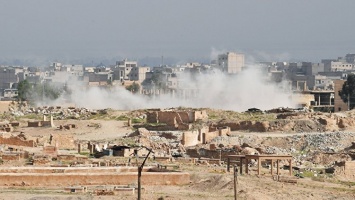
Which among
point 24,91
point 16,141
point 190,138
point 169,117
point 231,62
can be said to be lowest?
point 16,141

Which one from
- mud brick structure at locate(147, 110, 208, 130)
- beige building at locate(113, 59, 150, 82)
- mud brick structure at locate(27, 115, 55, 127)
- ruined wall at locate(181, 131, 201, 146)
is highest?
beige building at locate(113, 59, 150, 82)

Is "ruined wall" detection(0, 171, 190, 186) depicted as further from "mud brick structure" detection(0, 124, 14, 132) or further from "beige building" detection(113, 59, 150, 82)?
"beige building" detection(113, 59, 150, 82)

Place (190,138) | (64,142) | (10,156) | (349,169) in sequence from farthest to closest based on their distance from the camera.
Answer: (190,138), (64,142), (349,169), (10,156)

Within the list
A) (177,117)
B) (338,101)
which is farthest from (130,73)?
(177,117)

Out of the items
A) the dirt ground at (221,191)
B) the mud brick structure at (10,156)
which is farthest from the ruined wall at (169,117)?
the dirt ground at (221,191)

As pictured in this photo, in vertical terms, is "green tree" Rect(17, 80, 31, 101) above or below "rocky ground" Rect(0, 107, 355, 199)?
above

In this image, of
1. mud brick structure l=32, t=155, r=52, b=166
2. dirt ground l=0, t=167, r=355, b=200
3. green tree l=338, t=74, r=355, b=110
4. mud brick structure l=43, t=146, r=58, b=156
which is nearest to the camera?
dirt ground l=0, t=167, r=355, b=200

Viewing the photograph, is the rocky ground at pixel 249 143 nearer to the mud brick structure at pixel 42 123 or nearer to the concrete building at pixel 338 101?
the mud brick structure at pixel 42 123

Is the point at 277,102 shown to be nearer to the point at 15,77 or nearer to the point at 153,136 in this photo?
the point at 153,136

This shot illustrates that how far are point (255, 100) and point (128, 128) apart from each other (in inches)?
1205

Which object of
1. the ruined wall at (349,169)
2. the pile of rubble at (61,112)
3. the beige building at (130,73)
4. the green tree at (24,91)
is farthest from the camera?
the beige building at (130,73)

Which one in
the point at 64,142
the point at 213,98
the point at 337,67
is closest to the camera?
the point at 64,142

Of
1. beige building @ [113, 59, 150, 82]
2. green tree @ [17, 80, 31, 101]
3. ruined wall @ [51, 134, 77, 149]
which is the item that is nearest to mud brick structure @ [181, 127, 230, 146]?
ruined wall @ [51, 134, 77, 149]

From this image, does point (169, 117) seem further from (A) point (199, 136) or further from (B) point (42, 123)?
(A) point (199, 136)
